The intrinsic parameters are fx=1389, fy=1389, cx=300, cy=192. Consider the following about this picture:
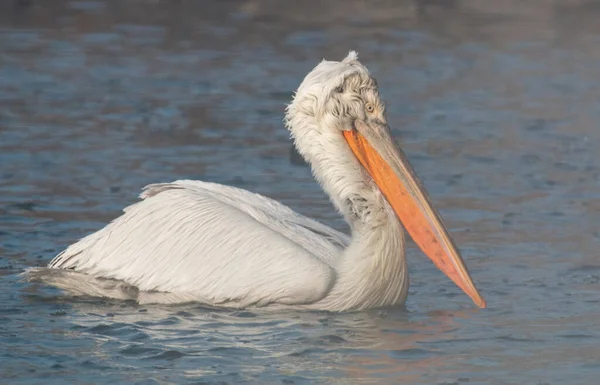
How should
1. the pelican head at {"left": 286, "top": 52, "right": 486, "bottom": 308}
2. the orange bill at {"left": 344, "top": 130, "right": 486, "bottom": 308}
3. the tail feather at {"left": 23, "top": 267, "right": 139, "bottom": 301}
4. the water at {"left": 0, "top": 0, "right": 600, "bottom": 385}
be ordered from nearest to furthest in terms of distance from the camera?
1. the water at {"left": 0, "top": 0, "right": 600, "bottom": 385}
2. the orange bill at {"left": 344, "top": 130, "right": 486, "bottom": 308}
3. the pelican head at {"left": 286, "top": 52, "right": 486, "bottom": 308}
4. the tail feather at {"left": 23, "top": 267, "right": 139, "bottom": 301}

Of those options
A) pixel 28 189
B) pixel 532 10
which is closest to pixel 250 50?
pixel 532 10

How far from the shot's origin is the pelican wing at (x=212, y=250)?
246 inches

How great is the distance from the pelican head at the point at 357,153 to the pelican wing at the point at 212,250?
307 mm

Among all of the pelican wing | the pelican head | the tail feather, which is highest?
the pelican head

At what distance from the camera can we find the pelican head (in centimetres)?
634

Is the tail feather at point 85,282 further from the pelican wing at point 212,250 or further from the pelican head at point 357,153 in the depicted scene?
the pelican head at point 357,153

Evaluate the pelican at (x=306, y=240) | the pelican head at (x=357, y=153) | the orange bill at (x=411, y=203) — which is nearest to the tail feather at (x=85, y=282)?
the pelican at (x=306, y=240)

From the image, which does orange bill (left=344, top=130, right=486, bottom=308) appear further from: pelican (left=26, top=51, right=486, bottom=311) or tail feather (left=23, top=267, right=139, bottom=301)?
tail feather (left=23, top=267, right=139, bottom=301)

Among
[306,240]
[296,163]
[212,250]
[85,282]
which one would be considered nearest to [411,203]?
[306,240]

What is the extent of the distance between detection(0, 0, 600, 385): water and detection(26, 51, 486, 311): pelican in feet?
0.39

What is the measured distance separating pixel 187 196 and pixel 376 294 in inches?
42.1

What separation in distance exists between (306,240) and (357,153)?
0.47 meters

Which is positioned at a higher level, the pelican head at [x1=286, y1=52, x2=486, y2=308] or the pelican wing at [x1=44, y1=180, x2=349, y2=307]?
the pelican head at [x1=286, y1=52, x2=486, y2=308]

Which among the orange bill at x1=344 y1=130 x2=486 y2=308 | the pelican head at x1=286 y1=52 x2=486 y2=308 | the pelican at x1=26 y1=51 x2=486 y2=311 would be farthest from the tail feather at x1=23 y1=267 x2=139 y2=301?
the orange bill at x1=344 y1=130 x2=486 y2=308
